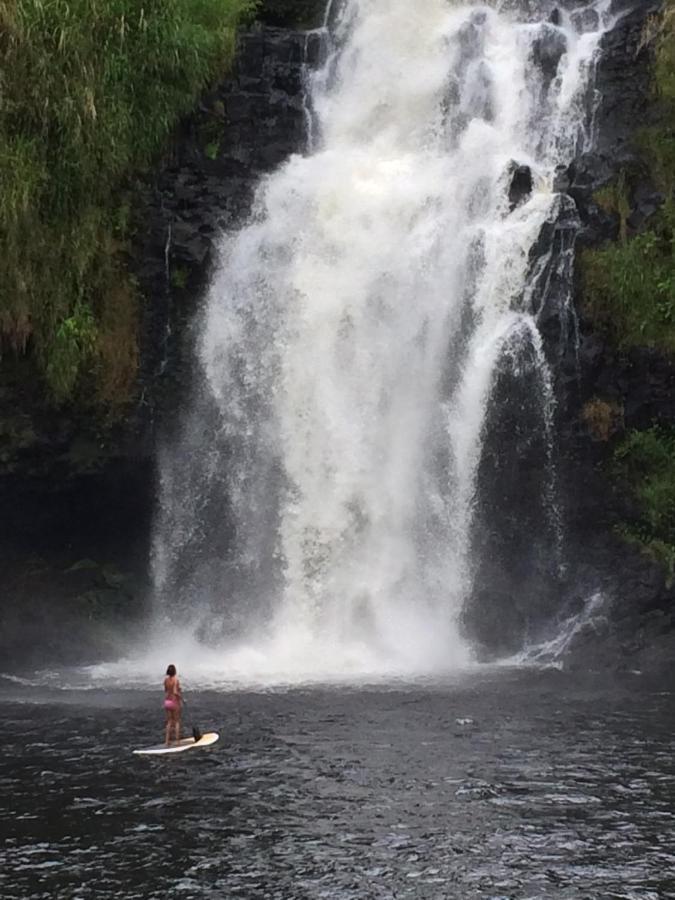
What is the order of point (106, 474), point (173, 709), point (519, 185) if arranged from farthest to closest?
point (519, 185) < point (106, 474) < point (173, 709)

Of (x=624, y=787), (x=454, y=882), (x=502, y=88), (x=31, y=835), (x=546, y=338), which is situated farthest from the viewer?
(x=502, y=88)

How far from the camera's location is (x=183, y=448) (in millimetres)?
22203

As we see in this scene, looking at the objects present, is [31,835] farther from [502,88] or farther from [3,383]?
[502,88]

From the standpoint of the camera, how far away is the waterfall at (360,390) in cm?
2111

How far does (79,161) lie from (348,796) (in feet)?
41.2

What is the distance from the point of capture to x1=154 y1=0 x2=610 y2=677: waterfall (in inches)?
831

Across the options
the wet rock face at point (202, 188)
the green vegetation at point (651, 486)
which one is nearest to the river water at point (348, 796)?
the green vegetation at point (651, 486)

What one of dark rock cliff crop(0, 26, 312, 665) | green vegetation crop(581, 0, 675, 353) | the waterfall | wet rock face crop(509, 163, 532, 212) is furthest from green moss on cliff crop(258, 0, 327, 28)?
green vegetation crop(581, 0, 675, 353)

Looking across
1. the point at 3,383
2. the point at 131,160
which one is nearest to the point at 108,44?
the point at 131,160

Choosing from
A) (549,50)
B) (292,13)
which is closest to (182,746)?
(549,50)

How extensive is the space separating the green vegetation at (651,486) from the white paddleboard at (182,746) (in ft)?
29.8

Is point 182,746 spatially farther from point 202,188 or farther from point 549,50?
point 549,50

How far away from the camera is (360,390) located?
21812 millimetres

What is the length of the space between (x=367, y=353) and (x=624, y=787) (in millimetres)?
10773
